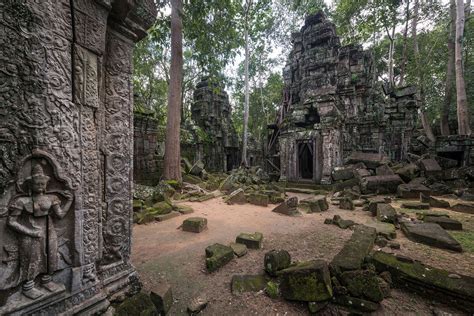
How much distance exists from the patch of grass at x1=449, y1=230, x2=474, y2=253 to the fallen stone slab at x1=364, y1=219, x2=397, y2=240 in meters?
0.89

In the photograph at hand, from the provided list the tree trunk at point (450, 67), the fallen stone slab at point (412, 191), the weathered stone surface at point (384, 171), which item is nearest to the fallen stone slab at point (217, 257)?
the fallen stone slab at point (412, 191)

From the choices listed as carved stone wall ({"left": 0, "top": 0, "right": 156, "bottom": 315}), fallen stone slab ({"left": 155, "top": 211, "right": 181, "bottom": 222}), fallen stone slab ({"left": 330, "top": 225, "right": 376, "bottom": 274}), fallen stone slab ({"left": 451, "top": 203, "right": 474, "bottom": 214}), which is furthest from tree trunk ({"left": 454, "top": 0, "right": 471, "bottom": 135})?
carved stone wall ({"left": 0, "top": 0, "right": 156, "bottom": 315})

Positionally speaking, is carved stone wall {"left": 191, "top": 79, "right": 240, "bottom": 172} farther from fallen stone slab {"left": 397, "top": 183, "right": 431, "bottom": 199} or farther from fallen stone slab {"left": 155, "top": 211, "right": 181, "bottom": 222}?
fallen stone slab {"left": 397, "top": 183, "right": 431, "bottom": 199}

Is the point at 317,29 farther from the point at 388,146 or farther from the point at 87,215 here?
the point at 87,215

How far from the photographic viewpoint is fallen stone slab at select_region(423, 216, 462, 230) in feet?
13.3

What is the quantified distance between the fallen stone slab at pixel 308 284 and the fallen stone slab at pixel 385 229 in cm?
231

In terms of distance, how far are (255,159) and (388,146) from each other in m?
12.2

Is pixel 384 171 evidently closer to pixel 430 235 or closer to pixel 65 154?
pixel 430 235

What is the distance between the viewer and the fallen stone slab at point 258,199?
6.88 metres

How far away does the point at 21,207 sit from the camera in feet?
4.56

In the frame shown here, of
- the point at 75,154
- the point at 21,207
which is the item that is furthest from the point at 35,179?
the point at 75,154

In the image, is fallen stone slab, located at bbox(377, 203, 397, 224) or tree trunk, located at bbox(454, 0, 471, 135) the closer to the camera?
fallen stone slab, located at bbox(377, 203, 397, 224)

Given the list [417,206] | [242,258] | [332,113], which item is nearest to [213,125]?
[332,113]

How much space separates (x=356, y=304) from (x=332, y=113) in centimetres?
901
